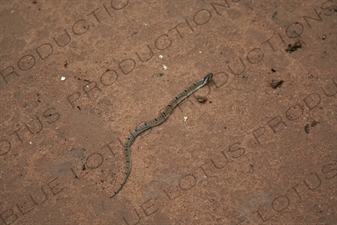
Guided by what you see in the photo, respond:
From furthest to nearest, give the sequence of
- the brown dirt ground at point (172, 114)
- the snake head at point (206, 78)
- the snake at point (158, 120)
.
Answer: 1. the snake head at point (206, 78)
2. the snake at point (158, 120)
3. the brown dirt ground at point (172, 114)

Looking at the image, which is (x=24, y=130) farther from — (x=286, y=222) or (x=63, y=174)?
(x=286, y=222)

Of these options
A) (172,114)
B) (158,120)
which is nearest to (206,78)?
(172,114)

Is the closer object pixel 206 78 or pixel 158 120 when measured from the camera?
pixel 158 120

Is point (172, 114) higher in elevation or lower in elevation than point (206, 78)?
lower

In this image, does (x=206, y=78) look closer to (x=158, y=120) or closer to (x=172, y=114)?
(x=172, y=114)

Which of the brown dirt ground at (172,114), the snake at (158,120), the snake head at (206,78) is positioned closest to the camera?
the brown dirt ground at (172,114)
